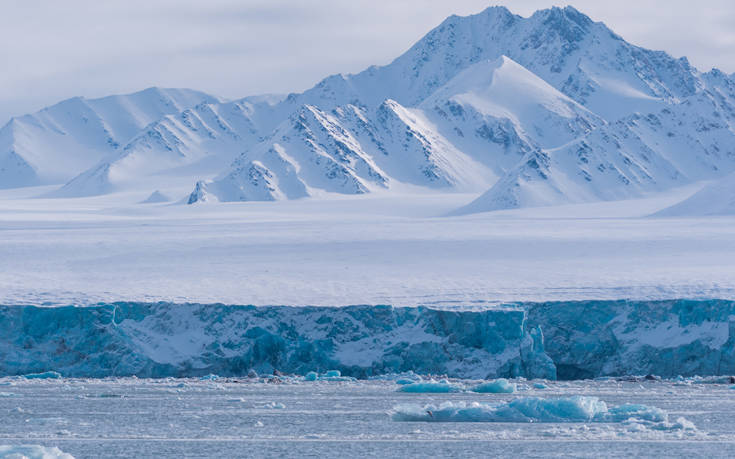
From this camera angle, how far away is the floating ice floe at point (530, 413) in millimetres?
21391

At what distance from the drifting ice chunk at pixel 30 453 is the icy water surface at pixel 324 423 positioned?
1388 millimetres

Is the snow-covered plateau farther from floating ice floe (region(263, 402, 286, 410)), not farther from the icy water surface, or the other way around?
floating ice floe (region(263, 402, 286, 410))

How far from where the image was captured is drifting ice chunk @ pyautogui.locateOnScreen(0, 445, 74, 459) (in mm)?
15742

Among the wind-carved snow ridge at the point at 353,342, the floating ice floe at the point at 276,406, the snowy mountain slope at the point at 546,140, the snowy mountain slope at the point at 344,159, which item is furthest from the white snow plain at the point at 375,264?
the snowy mountain slope at the point at 344,159

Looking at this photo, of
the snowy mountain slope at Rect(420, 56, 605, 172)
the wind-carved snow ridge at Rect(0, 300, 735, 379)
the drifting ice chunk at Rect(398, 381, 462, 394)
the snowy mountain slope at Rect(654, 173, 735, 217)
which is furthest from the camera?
the snowy mountain slope at Rect(420, 56, 605, 172)

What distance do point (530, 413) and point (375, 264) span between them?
19806 mm

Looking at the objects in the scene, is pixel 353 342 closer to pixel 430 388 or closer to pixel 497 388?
pixel 430 388

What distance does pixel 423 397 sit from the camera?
25109 millimetres

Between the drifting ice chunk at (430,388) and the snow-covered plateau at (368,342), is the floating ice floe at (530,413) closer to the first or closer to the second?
the snow-covered plateau at (368,342)

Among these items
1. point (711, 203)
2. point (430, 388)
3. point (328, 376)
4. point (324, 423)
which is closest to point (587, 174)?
point (711, 203)

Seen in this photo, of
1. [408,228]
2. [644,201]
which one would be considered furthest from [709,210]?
[644,201]

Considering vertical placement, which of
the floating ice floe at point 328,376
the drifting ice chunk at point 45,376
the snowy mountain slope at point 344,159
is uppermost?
the floating ice floe at point 328,376

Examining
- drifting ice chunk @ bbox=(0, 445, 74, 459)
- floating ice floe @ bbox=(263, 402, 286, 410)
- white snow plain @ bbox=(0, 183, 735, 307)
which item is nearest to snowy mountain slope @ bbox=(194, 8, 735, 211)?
white snow plain @ bbox=(0, 183, 735, 307)

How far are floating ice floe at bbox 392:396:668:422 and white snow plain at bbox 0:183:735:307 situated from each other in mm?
9582
